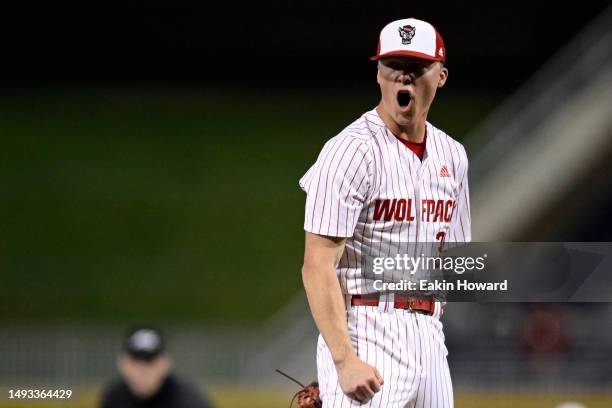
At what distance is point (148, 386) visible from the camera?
8.77 feet

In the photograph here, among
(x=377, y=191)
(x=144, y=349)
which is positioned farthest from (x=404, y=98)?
(x=144, y=349)

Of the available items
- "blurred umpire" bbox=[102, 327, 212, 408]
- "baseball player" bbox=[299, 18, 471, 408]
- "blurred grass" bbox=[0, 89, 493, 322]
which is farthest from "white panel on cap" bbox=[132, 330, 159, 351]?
"blurred grass" bbox=[0, 89, 493, 322]

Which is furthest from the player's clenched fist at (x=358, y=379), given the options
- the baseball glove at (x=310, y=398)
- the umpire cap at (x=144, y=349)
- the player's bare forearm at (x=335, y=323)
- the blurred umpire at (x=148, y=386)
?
the umpire cap at (x=144, y=349)

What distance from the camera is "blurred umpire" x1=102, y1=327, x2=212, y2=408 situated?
8.55 ft

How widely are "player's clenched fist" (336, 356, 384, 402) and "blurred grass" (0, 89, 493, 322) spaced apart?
4.51 metres

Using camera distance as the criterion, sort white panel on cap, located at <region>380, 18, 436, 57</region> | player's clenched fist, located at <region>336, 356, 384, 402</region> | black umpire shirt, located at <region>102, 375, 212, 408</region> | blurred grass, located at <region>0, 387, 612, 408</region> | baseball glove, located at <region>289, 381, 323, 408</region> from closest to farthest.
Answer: player's clenched fist, located at <region>336, 356, 384, 402</region> < white panel on cap, located at <region>380, 18, 436, 57</region> < baseball glove, located at <region>289, 381, 323, 408</region> < black umpire shirt, located at <region>102, 375, 212, 408</region> < blurred grass, located at <region>0, 387, 612, 408</region>

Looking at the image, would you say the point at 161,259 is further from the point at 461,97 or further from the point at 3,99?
the point at 461,97

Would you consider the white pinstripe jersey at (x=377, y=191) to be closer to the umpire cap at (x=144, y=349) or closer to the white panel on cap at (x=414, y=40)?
the white panel on cap at (x=414, y=40)

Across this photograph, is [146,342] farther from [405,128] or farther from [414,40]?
[414,40]

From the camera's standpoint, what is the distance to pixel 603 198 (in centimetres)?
586

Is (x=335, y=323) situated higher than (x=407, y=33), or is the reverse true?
(x=407, y=33)

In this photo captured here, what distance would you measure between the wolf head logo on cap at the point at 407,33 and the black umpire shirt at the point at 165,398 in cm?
122

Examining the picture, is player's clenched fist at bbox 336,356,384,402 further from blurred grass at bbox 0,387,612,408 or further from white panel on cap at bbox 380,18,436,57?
blurred grass at bbox 0,387,612,408

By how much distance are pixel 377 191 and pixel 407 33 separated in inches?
10.8
